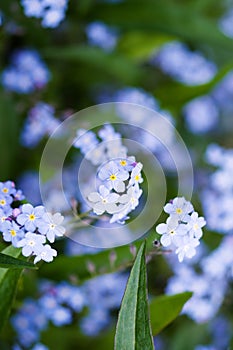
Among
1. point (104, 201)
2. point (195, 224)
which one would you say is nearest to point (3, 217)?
point (104, 201)

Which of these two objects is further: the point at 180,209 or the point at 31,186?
the point at 31,186

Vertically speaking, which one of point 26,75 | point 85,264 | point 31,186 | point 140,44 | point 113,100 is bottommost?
point 85,264

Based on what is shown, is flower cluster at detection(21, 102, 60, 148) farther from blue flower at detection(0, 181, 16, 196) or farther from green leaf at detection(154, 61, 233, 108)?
blue flower at detection(0, 181, 16, 196)

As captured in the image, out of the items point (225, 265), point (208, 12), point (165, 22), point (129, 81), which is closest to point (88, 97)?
point (129, 81)

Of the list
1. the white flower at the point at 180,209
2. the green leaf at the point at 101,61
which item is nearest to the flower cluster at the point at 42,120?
the green leaf at the point at 101,61

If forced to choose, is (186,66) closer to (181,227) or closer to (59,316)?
(59,316)

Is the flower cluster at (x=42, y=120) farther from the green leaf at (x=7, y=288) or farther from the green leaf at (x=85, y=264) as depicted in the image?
the green leaf at (x=7, y=288)
